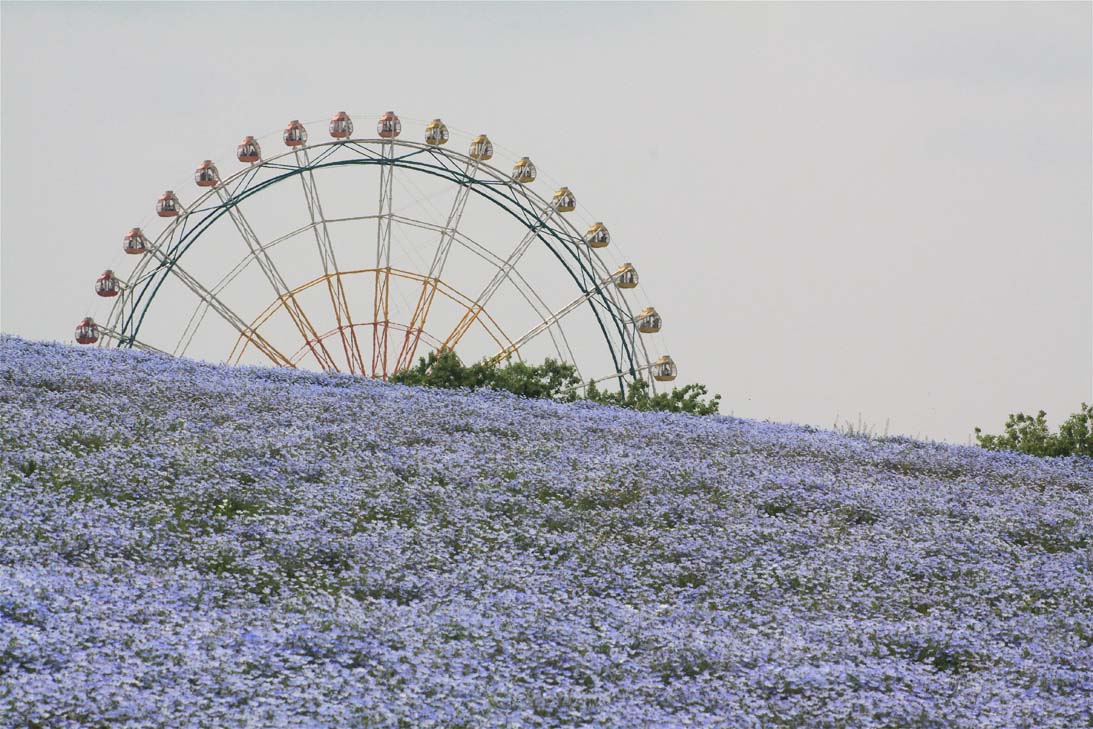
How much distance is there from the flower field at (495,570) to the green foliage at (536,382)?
9.60 ft

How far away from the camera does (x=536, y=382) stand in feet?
62.0

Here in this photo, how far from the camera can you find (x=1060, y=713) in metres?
7.57

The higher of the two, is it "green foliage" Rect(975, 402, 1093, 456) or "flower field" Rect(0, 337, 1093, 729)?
"green foliage" Rect(975, 402, 1093, 456)

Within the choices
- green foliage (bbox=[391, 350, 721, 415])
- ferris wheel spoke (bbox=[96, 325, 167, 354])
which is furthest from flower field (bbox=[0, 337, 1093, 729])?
ferris wheel spoke (bbox=[96, 325, 167, 354])

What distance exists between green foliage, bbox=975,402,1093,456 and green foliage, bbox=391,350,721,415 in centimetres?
445

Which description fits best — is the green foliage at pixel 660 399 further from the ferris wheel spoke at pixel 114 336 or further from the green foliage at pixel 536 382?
the ferris wheel spoke at pixel 114 336

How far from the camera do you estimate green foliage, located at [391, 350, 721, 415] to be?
1888 centimetres

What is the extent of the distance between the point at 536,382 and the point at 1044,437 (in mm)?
7538

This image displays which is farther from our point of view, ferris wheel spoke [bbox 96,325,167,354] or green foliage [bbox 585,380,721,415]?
ferris wheel spoke [bbox 96,325,167,354]

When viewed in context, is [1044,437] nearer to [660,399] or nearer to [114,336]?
[660,399]

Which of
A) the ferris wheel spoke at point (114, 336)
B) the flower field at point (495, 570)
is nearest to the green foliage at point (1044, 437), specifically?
the flower field at point (495, 570)

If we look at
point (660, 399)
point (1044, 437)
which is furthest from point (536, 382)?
point (1044, 437)

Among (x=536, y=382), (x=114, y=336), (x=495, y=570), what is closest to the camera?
(x=495, y=570)

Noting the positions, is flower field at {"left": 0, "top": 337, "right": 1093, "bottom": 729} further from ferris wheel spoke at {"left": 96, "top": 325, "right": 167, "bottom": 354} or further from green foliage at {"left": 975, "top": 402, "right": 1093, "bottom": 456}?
ferris wheel spoke at {"left": 96, "top": 325, "right": 167, "bottom": 354}
